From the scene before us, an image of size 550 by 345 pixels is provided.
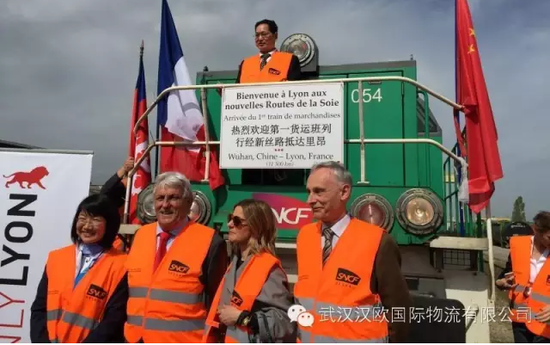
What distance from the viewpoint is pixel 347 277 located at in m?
2.22

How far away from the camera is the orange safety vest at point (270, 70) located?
453cm

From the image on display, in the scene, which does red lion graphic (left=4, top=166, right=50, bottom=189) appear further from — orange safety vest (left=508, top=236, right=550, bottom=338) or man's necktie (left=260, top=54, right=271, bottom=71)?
orange safety vest (left=508, top=236, right=550, bottom=338)

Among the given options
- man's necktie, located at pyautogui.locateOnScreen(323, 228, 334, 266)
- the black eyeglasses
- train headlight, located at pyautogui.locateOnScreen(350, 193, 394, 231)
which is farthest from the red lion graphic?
man's necktie, located at pyautogui.locateOnScreen(323, 228, 334, 266)

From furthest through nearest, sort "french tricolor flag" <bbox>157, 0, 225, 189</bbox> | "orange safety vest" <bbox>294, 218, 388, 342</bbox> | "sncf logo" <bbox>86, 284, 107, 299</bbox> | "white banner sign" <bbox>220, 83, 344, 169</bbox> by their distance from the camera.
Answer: "french tricolor flag" <bbox>157, 0, 225, 189</bbox>, "white banner sign" <bbox>220, 83, 344, 169</bbox>, "sncf logo" <bbox>86, 284, 107, 299</bbox>, "orange safety vest" <bbox>294, 218, 388, 342</bbox>

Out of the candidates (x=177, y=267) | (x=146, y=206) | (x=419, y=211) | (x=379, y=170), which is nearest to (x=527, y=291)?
(x=419, y=211)

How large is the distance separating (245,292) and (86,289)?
3.27 feet

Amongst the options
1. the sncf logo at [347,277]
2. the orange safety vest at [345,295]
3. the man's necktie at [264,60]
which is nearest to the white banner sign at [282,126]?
the man's necktie at [264,60]

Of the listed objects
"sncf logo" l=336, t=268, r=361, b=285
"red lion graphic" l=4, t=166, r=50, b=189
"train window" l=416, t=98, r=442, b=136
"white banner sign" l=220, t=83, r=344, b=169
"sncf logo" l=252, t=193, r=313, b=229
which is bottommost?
"sncf logo" l=336, t=268, r=361, b=285

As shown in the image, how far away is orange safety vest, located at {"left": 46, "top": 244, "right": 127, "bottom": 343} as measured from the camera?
2570 mm

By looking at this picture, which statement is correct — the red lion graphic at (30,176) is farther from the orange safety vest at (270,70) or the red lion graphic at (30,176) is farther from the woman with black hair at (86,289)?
the orange safety vest at (270,70)

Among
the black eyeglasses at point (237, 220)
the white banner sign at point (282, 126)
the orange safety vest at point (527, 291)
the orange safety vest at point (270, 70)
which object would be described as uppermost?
the orange safety vest at point (270, 70)

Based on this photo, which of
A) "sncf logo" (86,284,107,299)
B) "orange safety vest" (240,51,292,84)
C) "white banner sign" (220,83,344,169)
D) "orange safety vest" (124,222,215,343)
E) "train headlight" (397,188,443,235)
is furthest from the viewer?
"orange safety vest" (240,51,292,84)

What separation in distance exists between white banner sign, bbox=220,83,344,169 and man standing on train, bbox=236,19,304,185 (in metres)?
0.52

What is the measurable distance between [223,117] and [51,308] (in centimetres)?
222
